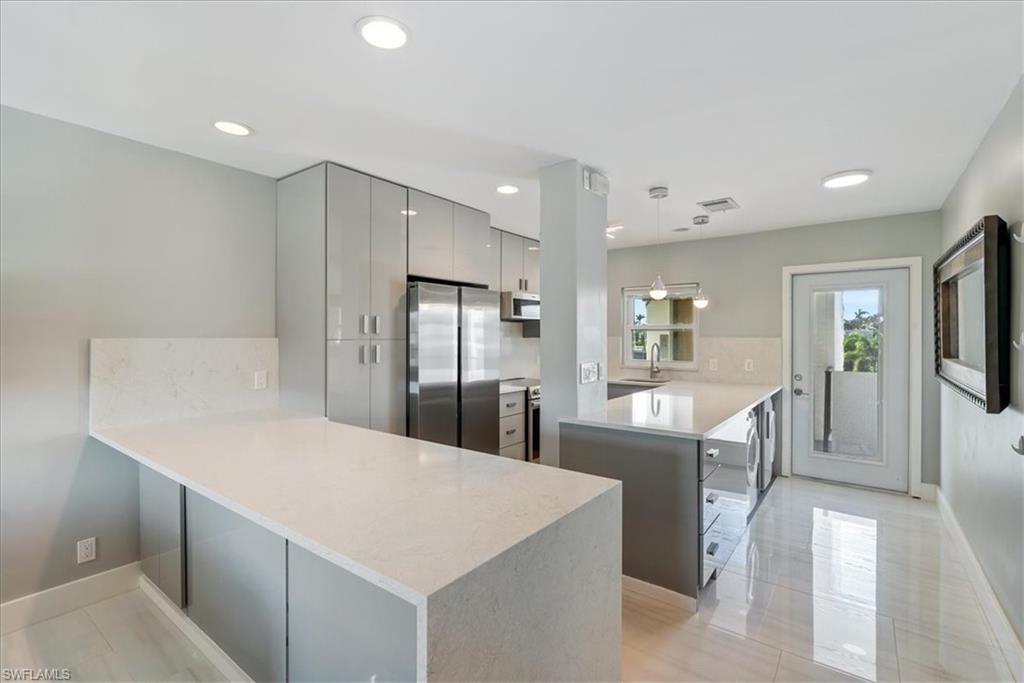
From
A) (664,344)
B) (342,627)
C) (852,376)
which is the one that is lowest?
(342,627)

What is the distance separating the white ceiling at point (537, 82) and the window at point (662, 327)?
82.3 inches

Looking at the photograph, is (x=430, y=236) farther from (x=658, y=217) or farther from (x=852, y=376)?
(x=852, y=376)

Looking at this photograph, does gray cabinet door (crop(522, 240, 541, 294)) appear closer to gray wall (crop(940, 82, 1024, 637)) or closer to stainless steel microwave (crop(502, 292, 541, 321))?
stainless steel microwave (crop(502, 292, 541, 321))

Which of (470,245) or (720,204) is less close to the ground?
(720,204)

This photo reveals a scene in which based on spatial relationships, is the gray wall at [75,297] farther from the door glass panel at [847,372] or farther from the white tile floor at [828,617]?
the door glass panel at [847,372]

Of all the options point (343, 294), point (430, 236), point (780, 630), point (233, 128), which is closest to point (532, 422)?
point (430, 236)

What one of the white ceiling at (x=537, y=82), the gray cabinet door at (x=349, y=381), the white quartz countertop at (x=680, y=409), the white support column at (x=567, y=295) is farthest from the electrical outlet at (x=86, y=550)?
the white quartz countertop at (x=680, y=409)

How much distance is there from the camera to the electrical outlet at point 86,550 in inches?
89.4

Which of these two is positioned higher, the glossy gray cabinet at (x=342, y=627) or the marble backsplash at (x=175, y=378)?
the marble backsplash at (x=175, y=378)

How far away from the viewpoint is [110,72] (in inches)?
69.4

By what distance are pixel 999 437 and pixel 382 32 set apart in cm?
302

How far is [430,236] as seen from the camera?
10.8 ft

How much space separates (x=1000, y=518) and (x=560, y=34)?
8.99 feet

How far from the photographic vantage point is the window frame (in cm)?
470
